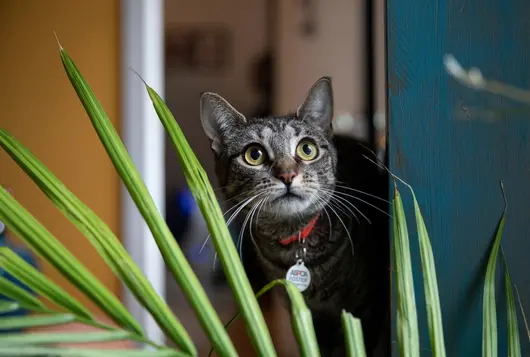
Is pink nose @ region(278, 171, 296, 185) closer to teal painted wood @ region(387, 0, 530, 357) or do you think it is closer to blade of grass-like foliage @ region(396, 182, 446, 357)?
teal painted wood @ region(387, 0, 530, 357)

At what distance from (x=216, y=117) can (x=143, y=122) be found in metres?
0.47

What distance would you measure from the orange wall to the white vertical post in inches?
2.3

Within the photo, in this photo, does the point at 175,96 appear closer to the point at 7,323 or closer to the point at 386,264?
the point at 386,264

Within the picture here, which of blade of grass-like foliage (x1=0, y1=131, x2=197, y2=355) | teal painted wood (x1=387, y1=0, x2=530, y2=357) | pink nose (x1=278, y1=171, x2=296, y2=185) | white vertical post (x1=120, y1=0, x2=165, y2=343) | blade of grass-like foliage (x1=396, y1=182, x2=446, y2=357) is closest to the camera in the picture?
blade of grass-like foliage (x1=0, y1=131, x2=197, y2=355)

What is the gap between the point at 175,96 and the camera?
1.23 m

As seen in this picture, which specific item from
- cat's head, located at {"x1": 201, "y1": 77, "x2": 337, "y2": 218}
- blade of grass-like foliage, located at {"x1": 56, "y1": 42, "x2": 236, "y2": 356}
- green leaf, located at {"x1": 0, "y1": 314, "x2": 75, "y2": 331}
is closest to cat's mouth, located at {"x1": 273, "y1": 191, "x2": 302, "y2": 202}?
cat's head, located at {"x1": 201, "y1": 77, "x2": 337, "y2": 218}

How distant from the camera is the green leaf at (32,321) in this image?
43 cm

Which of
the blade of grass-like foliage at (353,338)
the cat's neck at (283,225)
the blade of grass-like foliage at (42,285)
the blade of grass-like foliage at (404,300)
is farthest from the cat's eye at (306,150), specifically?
the blade of grass-like foliage at (42,285)

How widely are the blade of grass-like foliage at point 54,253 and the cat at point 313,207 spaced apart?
1.56 ft

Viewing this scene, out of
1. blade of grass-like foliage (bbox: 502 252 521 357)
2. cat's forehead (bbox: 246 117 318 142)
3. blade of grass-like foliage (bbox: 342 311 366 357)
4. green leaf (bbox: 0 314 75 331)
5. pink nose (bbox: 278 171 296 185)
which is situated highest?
cat's forehead (bbox: 246 117 318 142)

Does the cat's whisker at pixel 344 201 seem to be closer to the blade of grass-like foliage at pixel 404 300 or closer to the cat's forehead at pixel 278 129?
the cat's forehead at pixel 278 129

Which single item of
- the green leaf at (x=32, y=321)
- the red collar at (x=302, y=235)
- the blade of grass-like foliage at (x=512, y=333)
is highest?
the green leaf at (x=32, y=321)

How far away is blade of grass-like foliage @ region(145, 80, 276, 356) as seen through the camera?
1.74 ft

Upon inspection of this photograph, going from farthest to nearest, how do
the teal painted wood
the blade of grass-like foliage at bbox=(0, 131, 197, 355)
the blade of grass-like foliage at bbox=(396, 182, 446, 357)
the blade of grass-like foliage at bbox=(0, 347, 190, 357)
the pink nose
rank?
the pink nose, the teal painted wood, the blade of grass-like foliage at bbox=(396, 182, 446, 357), the blade of grass-like foliage at bbox=(0, 131, 197, 355), the blade of grass-like foliage at bbox=(0, 347, 190, 357)
